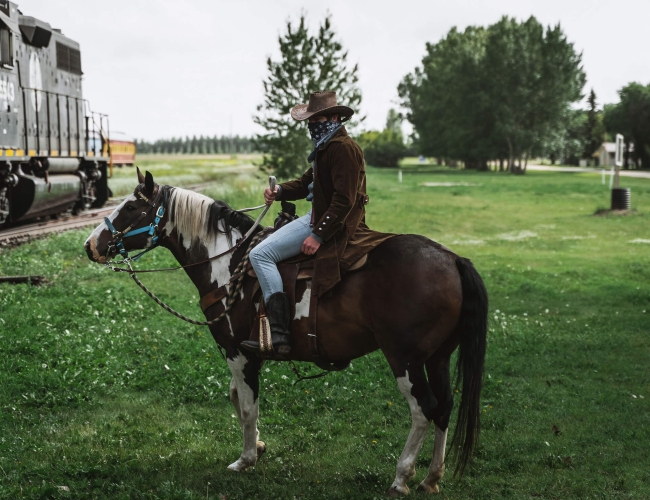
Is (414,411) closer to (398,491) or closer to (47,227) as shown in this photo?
(398,491)

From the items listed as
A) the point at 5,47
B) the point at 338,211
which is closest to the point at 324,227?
the point at 338,211

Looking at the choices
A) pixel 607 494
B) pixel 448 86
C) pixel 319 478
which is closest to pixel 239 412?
pixel 319 478

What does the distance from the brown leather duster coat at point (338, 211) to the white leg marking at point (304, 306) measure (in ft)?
0.44

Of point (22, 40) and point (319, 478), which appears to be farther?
point (22, 40)

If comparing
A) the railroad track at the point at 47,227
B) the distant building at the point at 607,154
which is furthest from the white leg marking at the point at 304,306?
the distant building at the point at 607,154

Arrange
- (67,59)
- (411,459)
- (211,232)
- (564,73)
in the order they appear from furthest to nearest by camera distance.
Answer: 1. (564,73)
2. (67,59)
3. (211,232)
4. (411,459)

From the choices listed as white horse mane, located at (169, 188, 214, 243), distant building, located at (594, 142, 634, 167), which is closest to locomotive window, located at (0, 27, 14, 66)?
white horse mane, located at (169, 188, 214, 243)

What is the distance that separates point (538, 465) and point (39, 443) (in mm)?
4533

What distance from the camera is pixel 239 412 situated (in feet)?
21.4

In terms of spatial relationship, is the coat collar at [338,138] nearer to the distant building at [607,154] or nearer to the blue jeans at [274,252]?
the blue jeans at [274,252]

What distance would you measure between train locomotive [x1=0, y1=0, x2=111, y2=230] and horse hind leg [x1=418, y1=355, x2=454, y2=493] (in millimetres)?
15610

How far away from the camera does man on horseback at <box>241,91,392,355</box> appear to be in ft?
19.0

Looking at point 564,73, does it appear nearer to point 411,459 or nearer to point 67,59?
point 67,59

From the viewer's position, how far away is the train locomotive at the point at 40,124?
61.8 ft
